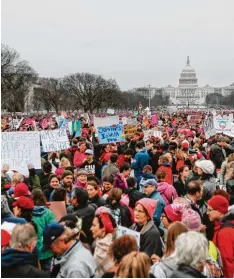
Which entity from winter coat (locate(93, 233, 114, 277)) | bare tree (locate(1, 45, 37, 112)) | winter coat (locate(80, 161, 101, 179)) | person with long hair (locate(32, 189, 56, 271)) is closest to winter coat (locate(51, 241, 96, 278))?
winter coat (locate(93, 233, 114, 277))

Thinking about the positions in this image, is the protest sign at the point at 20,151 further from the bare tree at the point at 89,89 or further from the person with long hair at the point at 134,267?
the bare tree at the point at 89,89

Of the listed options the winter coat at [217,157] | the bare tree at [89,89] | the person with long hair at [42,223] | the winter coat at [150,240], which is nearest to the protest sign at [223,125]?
the winter coat at [217,157]

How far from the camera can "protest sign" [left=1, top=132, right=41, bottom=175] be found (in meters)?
8.81

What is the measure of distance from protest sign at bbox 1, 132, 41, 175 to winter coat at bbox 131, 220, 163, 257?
369 centimetres

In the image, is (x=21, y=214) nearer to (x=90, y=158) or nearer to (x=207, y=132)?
(x=90, y=158)

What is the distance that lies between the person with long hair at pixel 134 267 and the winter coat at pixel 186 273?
32 cm

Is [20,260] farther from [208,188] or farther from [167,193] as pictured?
[208,188]

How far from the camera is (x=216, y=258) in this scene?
515 cm

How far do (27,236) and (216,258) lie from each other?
1.84 meters

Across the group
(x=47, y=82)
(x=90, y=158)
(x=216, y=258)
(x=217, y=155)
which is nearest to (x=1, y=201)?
(x=216, y=258)

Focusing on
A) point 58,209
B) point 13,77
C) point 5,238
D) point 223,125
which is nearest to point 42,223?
point 58,209

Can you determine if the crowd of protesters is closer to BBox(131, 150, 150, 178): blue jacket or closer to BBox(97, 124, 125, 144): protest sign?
BBox(131, 150, 150, 178): blue jacket

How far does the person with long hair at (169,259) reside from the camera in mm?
4336

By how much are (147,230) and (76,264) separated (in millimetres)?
1286
